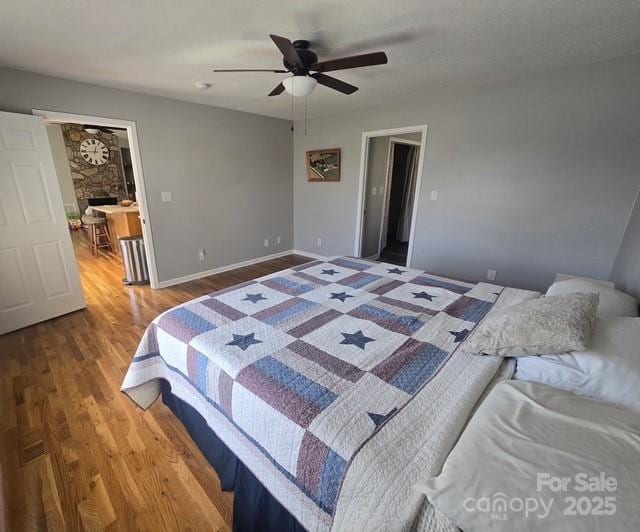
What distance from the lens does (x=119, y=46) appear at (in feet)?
6.72

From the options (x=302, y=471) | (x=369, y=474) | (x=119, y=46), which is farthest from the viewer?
(x=119, y=46)

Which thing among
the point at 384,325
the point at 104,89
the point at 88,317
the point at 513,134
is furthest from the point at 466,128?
the point at 88,317

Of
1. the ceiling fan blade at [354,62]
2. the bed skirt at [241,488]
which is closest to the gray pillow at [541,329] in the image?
the bed skirt at [241,488]

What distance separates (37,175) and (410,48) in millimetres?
3379

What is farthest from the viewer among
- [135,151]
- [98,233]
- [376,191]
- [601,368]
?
[98,233]

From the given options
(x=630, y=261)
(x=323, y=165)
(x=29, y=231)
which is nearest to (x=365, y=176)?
(x=323, y=165)

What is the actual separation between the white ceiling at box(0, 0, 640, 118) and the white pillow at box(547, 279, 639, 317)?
1571 mm

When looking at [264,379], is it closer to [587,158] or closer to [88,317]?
[88,317]

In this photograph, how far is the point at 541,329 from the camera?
44.2 inches

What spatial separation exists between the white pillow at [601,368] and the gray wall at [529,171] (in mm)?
1954

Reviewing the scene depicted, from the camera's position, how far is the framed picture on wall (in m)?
4.26

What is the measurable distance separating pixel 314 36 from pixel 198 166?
2.40 metres

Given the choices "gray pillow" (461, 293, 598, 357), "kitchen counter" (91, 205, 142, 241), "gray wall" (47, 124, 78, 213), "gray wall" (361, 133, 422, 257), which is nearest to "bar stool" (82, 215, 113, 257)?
"kitchen counter" (91, 205, 142, 241)

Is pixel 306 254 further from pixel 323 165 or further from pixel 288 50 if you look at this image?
pixel 288 50
